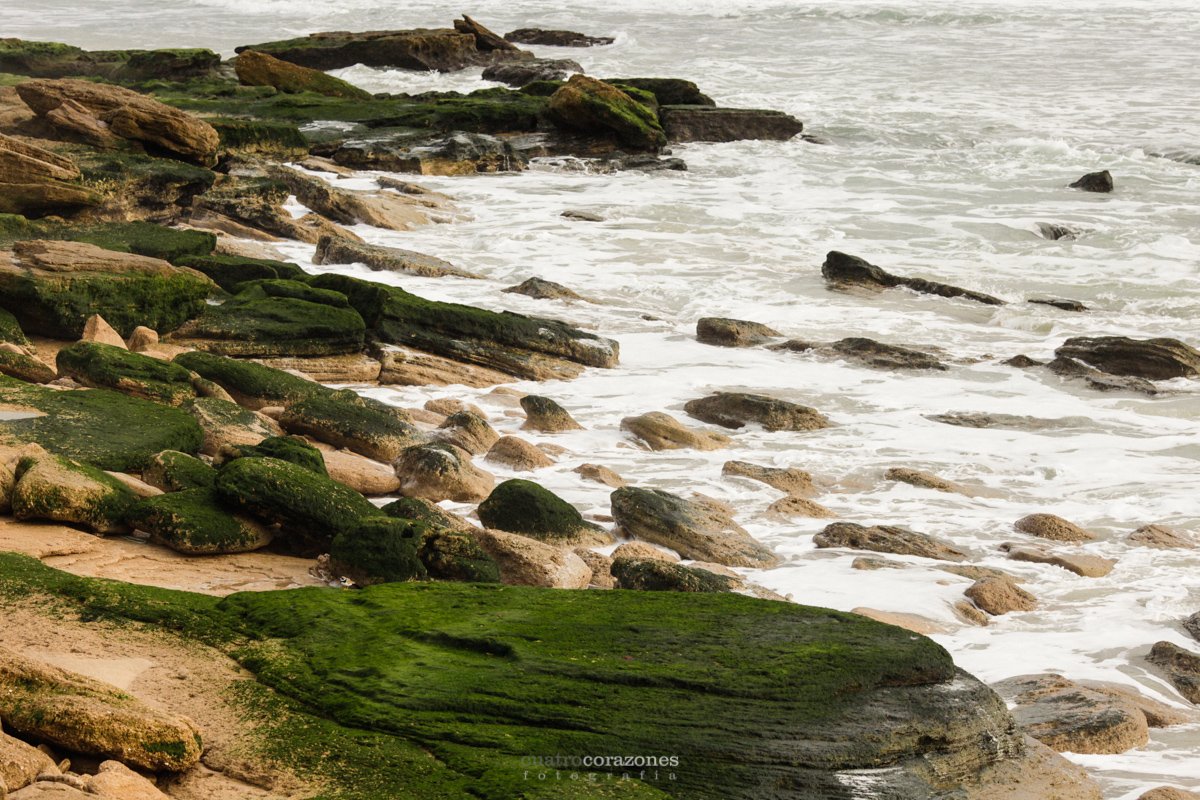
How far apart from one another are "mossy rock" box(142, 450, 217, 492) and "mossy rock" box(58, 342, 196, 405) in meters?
1.33

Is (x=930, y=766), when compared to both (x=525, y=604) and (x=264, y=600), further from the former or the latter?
(x=264, y=600)

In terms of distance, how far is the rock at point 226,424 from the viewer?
24.7 feet

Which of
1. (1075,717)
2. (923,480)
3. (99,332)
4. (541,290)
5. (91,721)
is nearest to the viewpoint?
(91,721)

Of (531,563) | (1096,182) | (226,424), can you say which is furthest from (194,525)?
(1096,182)

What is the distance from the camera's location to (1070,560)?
24.2 ft

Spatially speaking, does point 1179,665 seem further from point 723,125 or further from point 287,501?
point 723,125

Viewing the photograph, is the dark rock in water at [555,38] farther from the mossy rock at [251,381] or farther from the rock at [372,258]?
the mossy rock at [251,381]

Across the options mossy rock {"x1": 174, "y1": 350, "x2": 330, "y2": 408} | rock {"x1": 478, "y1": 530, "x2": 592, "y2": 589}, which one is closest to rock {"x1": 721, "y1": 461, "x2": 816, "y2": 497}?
rock {"x1": 478, "y1": 530, "x2": 592, "y2": 589}

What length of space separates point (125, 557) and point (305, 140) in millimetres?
13903

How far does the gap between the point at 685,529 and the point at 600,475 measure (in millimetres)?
1185

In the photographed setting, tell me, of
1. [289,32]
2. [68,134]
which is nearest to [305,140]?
[68,134]

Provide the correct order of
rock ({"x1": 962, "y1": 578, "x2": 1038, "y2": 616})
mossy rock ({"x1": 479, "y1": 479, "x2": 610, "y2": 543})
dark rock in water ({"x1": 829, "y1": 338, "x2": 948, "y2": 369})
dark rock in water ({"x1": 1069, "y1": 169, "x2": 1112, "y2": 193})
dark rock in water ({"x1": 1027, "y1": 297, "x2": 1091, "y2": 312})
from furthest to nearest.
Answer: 1. dark rock in water ({"x1": 1069, "y1": 169, "x2": 1112, "y2": 193})
2. dark rock in water ({"x1": 1027, "y1": 297, "x2": 1091, "y2": 312})
3. dark rock in water ({"x1": 829, "y1": 338, "x2": 948, "y2": 369})
4. mossy rock ({"x1": 479, "y1": 479, "x2": 610, "y2": 543})
5. rock ({"x1": 962, "y1": 578, "x2": 1038, "y2": 616})

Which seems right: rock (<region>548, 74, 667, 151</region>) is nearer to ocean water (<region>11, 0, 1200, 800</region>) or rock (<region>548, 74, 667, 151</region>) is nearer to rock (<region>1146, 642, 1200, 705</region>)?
ocean water (<region>11, 0, 1200, 800</region>)

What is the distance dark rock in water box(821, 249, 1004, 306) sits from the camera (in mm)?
13805
